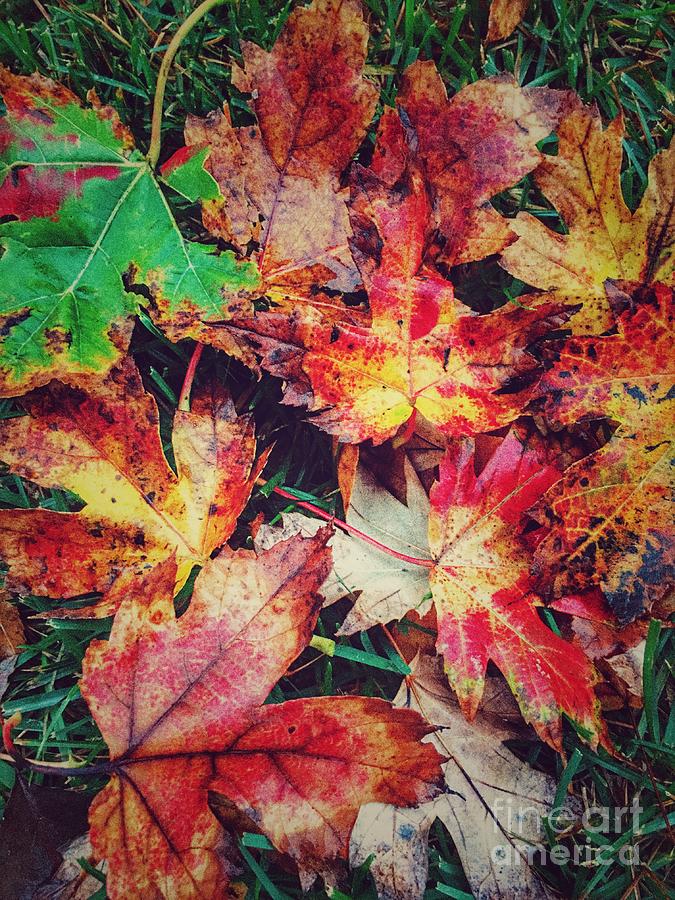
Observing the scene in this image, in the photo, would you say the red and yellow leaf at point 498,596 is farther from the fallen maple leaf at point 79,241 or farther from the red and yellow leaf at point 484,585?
the fallen maple leaf at point 79,241

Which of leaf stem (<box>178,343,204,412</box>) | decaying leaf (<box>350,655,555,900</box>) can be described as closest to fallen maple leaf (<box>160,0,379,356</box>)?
leaf stem (<box>178,343,204,412</box>)

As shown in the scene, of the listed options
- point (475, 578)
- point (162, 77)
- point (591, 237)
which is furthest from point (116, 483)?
point (591, 237)

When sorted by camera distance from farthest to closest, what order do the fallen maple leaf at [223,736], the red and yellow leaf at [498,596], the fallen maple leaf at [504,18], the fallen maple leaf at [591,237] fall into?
the fallen maple leaf at [504,18]
the fallen maple leaf at [591,237]
the red and yellow leaf at [498,596]
the fallen maple leaf at [223,736]

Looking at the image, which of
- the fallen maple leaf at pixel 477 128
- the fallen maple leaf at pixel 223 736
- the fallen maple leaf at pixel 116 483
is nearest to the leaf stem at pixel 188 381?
the fallen maple leaf at pixel 116 483

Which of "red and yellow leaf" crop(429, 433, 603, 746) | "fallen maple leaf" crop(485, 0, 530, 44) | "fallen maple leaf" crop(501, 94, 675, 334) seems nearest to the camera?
"red and yellow leaf" crop(429, 433, 603, 746)

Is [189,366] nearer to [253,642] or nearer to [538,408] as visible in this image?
[253,642]

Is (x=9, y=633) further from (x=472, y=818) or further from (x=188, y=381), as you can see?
(x=472, y=818)

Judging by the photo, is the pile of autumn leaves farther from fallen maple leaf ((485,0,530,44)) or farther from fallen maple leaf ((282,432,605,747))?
fallen maple leaf ((485,0,530,44))
